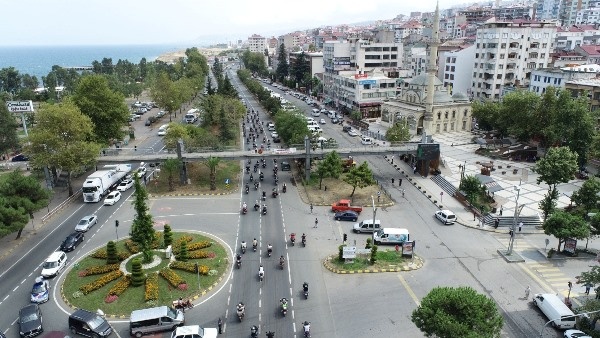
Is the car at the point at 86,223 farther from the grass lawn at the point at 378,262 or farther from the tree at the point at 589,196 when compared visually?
the tree at the point at 589,196

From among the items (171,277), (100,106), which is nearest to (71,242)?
(171,277)

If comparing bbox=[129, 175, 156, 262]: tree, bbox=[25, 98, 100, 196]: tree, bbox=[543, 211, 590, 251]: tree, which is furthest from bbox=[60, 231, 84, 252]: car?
bbox=[543, 211, 590, 251]: tree

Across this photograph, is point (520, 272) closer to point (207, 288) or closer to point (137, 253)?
point (207, 288)

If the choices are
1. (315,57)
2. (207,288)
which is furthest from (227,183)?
(315,57)

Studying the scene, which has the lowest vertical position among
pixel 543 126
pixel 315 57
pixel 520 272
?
pixel 520 272

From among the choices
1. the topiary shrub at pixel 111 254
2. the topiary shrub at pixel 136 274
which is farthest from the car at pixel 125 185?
the topiary shrub at pixel 136 274

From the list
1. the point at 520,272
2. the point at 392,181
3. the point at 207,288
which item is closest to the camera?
the point at 207,288
